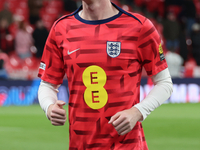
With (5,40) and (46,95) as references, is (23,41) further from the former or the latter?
(46,95)

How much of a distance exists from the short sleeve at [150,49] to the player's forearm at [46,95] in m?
0.54

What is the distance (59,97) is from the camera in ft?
36.4

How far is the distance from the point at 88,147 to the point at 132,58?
519mm

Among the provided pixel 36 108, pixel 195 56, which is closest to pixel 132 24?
pixel 36 108

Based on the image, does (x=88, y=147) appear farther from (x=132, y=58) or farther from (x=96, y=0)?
(x=96, y=0)

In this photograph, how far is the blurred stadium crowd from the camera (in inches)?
496

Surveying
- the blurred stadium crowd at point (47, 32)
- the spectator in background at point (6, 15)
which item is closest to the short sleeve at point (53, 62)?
the blurred stadium crowd at point (47, 32)

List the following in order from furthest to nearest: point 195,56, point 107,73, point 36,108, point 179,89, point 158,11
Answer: point 158,11
point 195,56
point 179,89
point 36,108
point 107,73

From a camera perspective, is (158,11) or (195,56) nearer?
(195,56)

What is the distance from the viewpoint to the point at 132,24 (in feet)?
6.72

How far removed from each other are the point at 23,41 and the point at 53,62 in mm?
10707

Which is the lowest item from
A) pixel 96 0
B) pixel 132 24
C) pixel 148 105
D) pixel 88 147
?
pixel 88 147

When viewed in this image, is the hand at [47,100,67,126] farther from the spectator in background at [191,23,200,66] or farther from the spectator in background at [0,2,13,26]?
the spectator in background at [191,23,200,66]

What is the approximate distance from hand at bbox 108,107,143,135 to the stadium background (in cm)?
449
